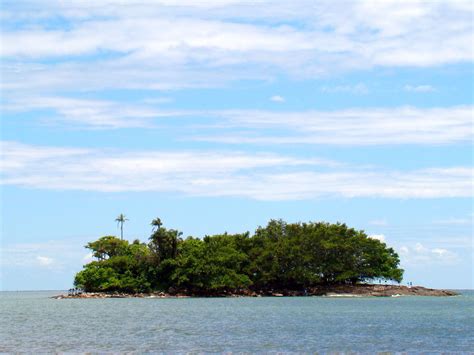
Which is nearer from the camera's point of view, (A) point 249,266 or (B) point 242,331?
(B) point 242,331

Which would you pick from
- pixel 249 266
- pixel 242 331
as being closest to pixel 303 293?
pixel 249 266

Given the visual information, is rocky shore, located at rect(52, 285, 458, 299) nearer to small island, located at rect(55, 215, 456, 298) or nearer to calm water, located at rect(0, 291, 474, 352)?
small island, located at rect(55, 215, 456, 298)

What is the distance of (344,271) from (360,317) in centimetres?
5185

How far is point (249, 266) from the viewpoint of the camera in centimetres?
12094

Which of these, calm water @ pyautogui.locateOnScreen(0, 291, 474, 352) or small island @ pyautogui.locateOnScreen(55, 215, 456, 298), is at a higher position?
small island @ pyautogui.locateOnScreen(55, 215, 456, 298)

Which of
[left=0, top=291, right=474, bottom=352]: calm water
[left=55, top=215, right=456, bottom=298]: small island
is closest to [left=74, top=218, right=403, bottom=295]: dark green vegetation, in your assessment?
[left=55, top=215, right=456, bottom=298]: small island

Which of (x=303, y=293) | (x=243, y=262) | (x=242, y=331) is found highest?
(x=243, y=262)

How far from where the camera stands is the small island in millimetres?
115812

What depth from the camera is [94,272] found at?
391 feet

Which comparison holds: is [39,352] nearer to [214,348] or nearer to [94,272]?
[214,348]

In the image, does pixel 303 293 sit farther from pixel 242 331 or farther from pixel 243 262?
pixel 242 331

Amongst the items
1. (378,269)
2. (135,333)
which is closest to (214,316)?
(135,333)

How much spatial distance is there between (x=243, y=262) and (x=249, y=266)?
56.6 inches

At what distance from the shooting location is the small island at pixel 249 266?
380ft
